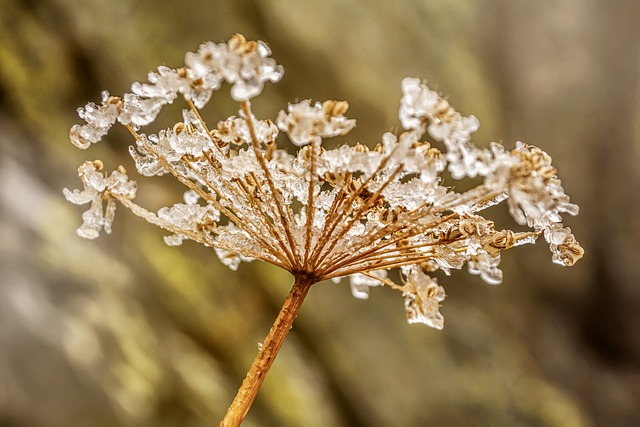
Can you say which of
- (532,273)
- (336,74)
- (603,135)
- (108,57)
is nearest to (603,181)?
(603,135)

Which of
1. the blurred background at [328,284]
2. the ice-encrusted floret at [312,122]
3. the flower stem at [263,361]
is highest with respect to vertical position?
the blurred background at [328,284]

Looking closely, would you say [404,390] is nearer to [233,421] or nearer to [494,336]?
[494,336]

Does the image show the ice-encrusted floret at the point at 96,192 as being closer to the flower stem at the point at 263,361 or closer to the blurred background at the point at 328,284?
the flower stem at the point at 263,361

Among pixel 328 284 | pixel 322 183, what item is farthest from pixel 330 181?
pixel 328 284

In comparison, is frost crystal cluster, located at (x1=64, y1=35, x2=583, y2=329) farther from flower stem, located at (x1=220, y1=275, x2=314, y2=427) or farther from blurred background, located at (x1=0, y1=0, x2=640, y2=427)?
blurred background, located at (x1=0, y1=0, x2=640, y2=427)

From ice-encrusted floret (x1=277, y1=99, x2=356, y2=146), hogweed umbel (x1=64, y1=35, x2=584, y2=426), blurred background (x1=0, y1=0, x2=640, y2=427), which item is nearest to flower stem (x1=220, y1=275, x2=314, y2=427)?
hogweed umbel (x1=64, y1=35, x2=584, y2=426)

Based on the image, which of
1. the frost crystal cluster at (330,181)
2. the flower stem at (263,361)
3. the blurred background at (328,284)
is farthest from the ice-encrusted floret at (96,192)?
the blurred background at (328,284)
